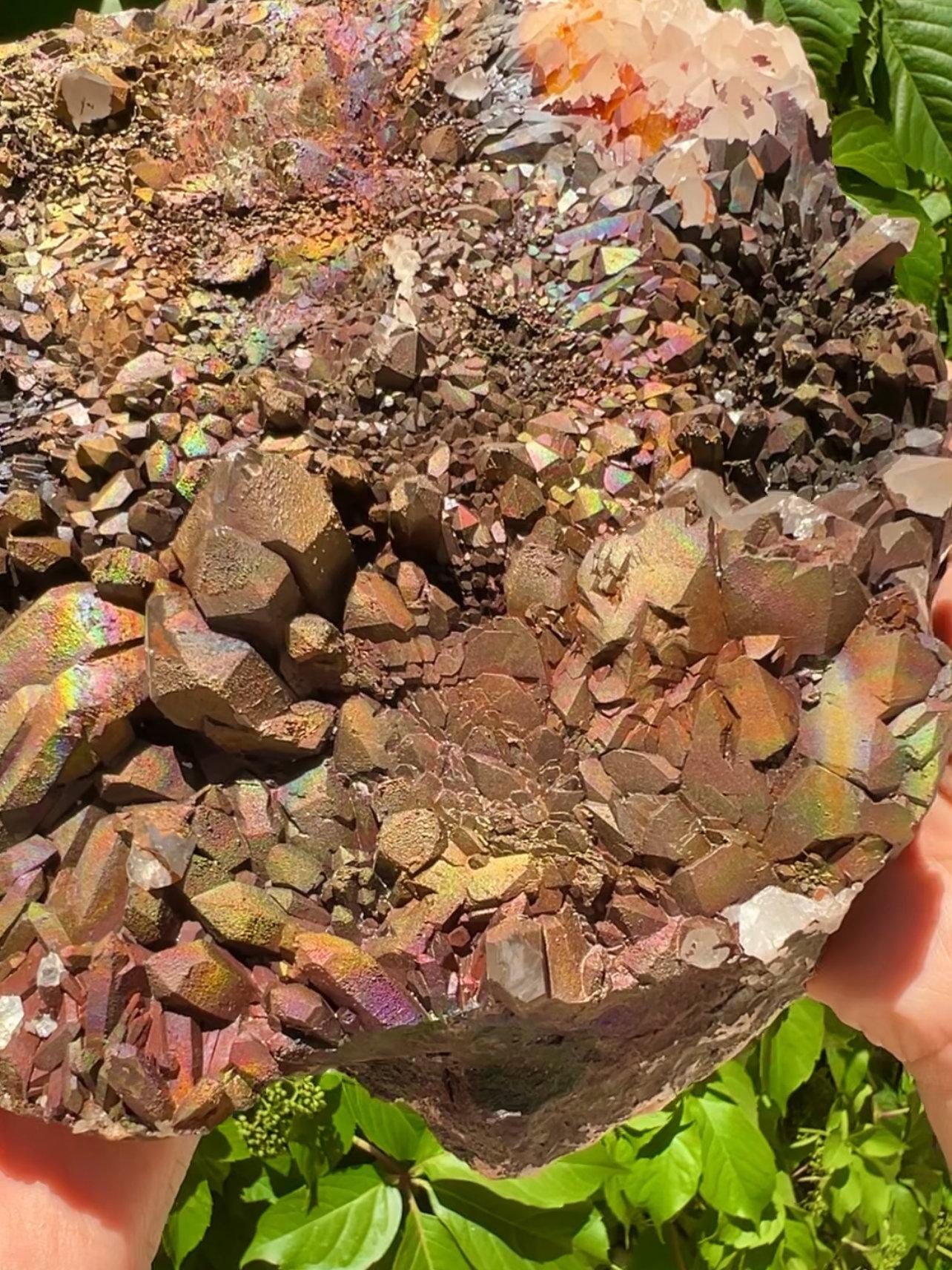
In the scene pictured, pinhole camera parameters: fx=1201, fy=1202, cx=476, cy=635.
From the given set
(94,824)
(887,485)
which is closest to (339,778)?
(94,824)

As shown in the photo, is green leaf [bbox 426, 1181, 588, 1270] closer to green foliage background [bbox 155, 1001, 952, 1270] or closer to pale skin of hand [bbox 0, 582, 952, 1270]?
green foliage background [bbox 155, 1001, 952, 1270]

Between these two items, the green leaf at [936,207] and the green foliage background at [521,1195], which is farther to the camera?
the green leaf at [936,207]

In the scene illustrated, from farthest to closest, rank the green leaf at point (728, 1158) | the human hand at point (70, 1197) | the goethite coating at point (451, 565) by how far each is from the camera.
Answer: the green leaf at point (728, 1158)
the human hand at point (70, 1197)
the goethite coating at point (451, 565)

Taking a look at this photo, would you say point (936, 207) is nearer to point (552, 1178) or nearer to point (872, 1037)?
point (872, 1037)


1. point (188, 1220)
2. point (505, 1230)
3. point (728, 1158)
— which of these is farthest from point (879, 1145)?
point (188, 1220)

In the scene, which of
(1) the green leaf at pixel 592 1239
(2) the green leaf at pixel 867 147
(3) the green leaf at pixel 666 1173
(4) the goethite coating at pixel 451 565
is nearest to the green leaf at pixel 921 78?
(2) the green leaf at pixel 867 147

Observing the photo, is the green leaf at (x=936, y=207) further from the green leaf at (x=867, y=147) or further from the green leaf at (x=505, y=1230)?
the green leaf at (x=505, y=1230)
